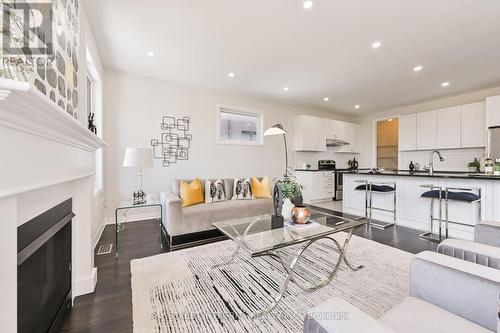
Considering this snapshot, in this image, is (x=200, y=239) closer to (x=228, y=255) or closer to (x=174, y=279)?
(x=228, y=255)

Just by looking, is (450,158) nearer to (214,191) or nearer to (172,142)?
(214,191)

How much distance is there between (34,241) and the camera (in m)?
1.02

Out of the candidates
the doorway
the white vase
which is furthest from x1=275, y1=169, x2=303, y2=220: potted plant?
the doorway

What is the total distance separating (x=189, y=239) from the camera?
114 inches

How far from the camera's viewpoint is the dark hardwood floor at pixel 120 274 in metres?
1.44

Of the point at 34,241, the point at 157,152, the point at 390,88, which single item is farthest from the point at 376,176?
the point at 34,241

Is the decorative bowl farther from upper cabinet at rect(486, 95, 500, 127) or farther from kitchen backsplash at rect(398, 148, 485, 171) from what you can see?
kitchen backsplash at rect(398, 148, 485, 171)

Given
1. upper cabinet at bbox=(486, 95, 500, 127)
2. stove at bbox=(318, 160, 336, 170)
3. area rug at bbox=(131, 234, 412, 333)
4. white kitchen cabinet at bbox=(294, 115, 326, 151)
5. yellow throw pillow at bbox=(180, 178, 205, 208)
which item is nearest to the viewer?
area rug at bbox=(131, 234, 412, 333)

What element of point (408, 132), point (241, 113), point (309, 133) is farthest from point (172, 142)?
point (408, 132)

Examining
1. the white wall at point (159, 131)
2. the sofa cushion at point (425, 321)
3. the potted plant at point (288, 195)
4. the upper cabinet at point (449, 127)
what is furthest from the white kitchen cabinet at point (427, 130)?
the sofa cushion at point (425, 321)

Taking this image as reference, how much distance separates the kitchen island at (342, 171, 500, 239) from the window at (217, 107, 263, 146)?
2.39m

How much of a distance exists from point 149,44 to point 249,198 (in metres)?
2.78

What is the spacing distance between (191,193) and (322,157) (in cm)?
476

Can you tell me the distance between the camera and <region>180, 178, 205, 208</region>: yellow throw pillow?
3.17 metres
